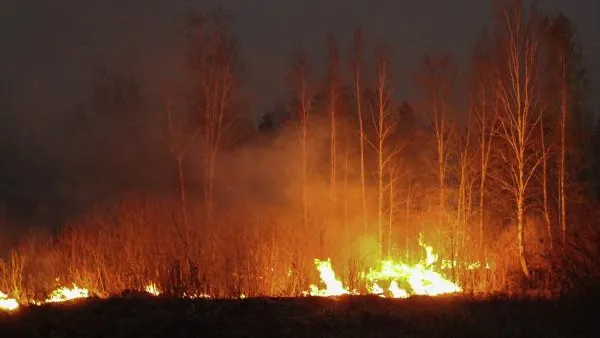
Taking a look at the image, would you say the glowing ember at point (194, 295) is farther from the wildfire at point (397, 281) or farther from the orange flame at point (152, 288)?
the wildfire at point (397, 281)

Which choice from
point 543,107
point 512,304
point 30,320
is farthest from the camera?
point 543,107

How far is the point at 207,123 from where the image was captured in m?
24.0

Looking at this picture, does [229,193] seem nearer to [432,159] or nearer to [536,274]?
[432,159]

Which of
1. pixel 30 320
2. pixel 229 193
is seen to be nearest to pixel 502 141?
pixel 229 193

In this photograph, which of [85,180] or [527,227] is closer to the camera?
[527,227]

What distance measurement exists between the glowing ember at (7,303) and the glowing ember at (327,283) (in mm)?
7030

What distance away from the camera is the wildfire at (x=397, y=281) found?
17.8 meters

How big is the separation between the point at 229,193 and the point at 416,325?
42.9ft

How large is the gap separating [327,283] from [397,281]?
2277 millimetres

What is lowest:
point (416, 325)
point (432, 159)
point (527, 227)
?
point (416, 325)

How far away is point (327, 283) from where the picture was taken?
18.5m

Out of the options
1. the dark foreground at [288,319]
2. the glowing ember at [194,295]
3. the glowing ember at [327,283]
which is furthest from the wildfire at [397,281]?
the glowing ember at [194,295]

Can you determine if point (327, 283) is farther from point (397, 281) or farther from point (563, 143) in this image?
point (563, 143)

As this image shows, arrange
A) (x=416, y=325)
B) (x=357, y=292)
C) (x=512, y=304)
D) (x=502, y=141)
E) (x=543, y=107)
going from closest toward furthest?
(x=416, y=325), (x=512, y=304), (x=357, y=292), (x=543, y=107), (x=502, y=141)
